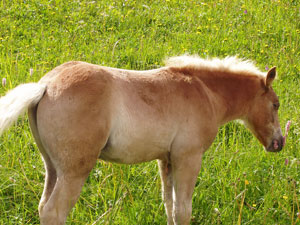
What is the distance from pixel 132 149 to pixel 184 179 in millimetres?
531

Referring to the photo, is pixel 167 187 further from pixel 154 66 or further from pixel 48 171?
pixel 154 66

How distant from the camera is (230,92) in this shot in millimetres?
4387

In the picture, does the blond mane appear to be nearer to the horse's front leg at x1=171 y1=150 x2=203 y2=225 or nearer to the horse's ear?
the horse's ear

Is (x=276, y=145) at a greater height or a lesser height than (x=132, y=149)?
lesser

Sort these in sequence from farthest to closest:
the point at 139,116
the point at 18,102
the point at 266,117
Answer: the point at 266,117
the point at 139,116
the point at 18,102

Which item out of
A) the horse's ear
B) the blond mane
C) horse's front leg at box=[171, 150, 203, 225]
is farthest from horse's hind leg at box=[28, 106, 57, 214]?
the horse's ear

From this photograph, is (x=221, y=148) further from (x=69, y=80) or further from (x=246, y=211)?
(x=69, y=80)

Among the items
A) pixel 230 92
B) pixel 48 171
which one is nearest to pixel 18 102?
pixel 48 171

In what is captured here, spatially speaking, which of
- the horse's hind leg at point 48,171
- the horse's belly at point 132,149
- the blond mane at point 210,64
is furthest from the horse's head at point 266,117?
the horse's hind leg at point 48,171

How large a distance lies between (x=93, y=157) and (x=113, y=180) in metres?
1.01

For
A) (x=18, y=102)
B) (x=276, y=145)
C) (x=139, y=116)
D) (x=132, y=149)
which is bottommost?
(x=276, y=145)

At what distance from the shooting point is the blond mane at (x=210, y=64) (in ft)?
13.9

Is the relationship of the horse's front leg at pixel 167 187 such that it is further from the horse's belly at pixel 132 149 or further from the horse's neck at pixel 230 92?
the horse's neck at pixel 230 92

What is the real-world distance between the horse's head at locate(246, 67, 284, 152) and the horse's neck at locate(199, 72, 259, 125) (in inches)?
2.7
